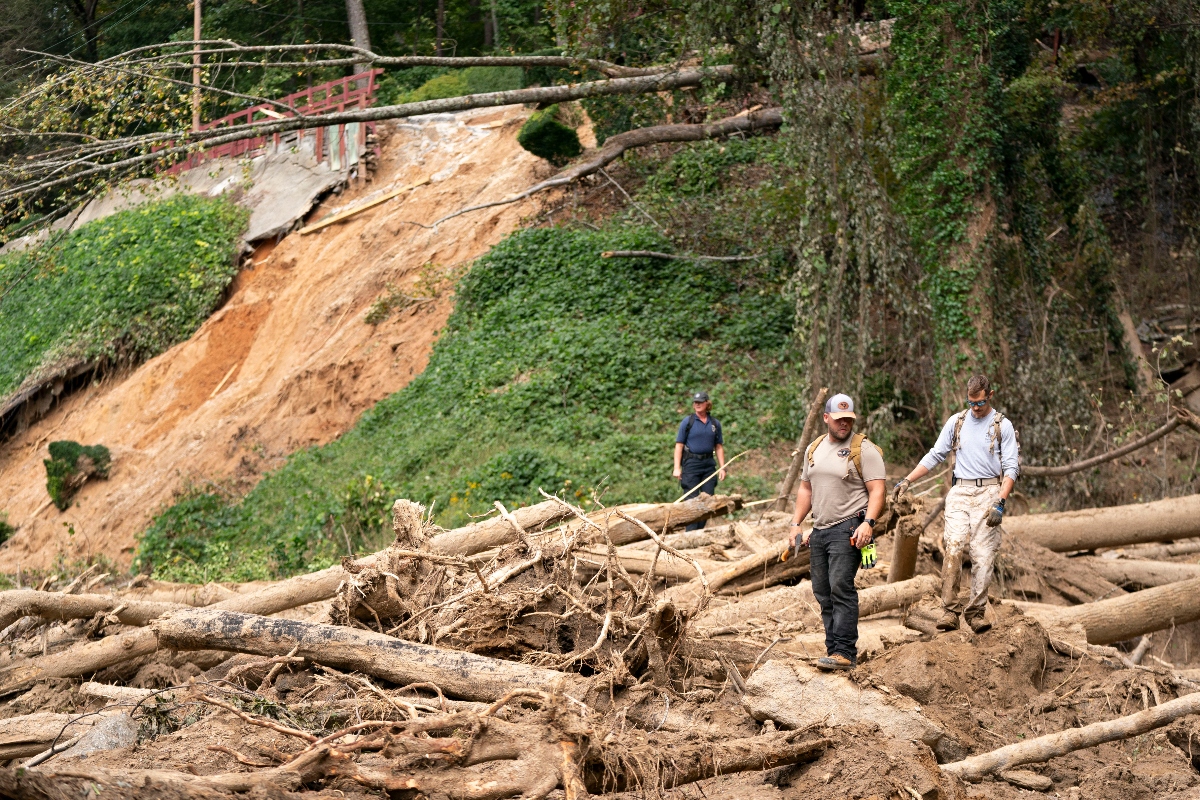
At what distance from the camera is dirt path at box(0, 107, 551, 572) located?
1928 cm

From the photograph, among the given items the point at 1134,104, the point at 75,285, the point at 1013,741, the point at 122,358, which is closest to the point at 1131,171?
the point at 1134,104

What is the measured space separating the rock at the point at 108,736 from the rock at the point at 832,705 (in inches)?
126

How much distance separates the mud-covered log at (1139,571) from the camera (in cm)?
962

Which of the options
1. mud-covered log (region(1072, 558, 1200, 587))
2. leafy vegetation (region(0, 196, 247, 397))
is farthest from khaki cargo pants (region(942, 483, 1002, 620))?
leafy vegetation (region(0, 196, 247, 397))

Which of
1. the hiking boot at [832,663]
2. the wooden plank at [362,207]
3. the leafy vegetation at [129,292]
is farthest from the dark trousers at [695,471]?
the leafy vegetation at [129,292]

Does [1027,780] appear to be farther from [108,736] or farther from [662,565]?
[108,736]

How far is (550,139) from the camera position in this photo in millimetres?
21422

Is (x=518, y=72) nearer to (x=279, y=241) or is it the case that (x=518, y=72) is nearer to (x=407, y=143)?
(x=407, y=143)

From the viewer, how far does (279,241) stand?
24.6 meters

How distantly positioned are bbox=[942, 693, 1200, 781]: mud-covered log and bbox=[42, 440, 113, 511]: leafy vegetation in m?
18.5

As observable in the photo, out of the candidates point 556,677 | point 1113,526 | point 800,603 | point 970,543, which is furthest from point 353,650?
point 1113,526

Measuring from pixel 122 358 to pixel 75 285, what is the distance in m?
2.99

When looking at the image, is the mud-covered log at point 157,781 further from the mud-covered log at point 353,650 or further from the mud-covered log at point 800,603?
the mud-covered log at point 800,603

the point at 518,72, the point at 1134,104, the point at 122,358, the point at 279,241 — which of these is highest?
the point at 518,72
